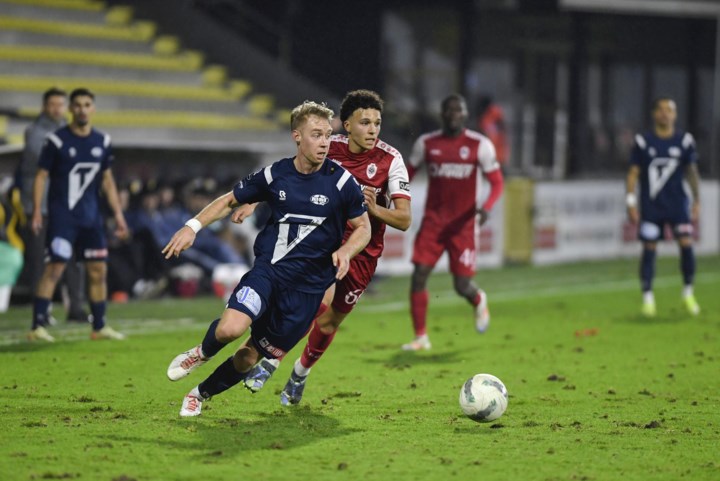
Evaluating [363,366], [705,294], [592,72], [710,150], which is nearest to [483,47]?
[592,72]

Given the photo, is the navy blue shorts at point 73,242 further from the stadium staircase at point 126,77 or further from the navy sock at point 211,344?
the stadium staircase at point 126,77

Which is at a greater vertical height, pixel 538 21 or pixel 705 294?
pixel 538 21

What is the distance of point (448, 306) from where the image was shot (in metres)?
15.2

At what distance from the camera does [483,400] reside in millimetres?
7492

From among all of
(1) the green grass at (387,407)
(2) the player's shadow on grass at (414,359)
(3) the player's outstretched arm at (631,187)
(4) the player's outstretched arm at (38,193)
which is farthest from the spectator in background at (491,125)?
(4) the player's outstretched arm at (38,193)

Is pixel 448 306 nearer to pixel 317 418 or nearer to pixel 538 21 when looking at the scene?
pixel 317 418

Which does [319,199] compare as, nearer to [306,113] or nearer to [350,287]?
[306,113]

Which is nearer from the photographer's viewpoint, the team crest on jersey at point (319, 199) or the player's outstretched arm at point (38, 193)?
the team crest on jersey at point (319, 199)

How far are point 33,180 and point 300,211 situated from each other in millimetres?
5842

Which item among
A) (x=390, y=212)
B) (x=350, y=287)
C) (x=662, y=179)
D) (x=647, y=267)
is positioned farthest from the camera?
(x=647, y=267)

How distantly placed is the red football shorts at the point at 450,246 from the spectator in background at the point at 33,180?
3.63 meters

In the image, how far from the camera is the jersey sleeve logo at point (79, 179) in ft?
36.5

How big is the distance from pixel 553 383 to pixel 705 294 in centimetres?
821

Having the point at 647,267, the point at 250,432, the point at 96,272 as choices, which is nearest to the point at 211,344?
the point at 250,432
